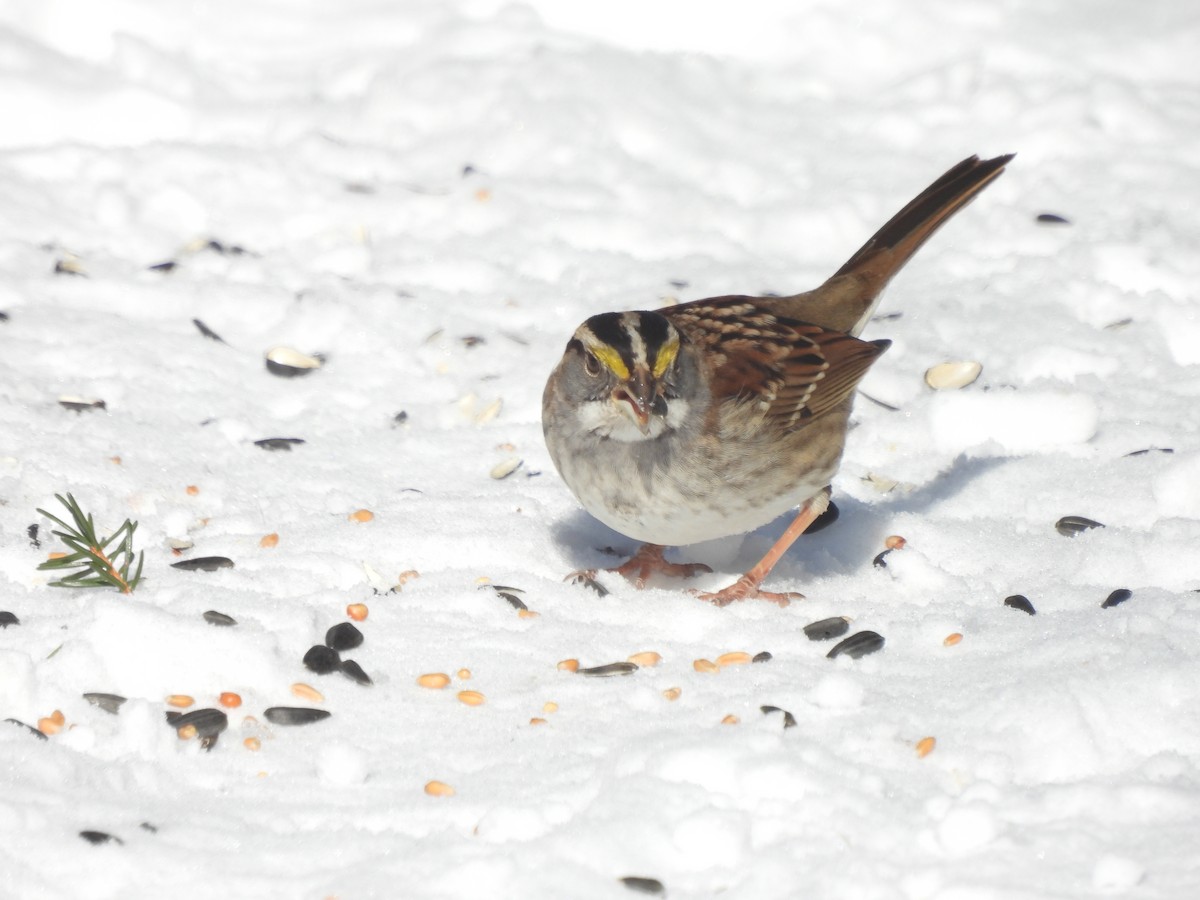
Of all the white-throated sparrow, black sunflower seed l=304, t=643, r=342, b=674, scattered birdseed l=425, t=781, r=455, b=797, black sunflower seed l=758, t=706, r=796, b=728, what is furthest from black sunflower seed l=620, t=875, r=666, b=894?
the white-throated sparrow

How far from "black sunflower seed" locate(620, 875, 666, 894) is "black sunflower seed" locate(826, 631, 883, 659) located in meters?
1.16

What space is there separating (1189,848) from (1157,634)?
90 cm

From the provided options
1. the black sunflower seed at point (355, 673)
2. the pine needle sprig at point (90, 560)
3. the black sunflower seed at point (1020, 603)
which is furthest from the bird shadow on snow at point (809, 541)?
the pine needle sprig at point (90, 560)

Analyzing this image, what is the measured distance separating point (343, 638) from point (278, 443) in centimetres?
132

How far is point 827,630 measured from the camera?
4.00 metres

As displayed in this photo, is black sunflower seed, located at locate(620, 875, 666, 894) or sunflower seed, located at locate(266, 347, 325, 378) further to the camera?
sunflower seed, located at locate(266, 347, 325, 378)

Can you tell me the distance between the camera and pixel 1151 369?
5.41 m

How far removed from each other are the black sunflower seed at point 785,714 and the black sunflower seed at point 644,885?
67cm

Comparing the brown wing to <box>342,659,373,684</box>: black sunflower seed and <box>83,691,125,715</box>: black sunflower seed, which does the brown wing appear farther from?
<box>83,691,125,715</box>: black sunflower seed

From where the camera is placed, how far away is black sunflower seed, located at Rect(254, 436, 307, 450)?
5.00 metres

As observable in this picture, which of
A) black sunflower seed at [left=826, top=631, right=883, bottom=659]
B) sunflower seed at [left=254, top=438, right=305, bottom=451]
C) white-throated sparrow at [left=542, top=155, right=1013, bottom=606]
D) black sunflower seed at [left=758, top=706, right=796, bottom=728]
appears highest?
white-throated sparrow at [left=542, top=155, right=1013, bottom=606]

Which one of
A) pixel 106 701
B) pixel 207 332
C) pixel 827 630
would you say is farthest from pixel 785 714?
pixel 207 332

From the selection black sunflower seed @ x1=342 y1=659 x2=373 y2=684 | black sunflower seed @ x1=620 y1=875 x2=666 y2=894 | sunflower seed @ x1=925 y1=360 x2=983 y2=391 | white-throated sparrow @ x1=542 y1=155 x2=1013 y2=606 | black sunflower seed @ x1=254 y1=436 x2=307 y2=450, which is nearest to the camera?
black sunflower seed @ x1=620 y1=875 x2=666 y2=894

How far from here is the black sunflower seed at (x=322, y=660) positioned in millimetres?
3736
